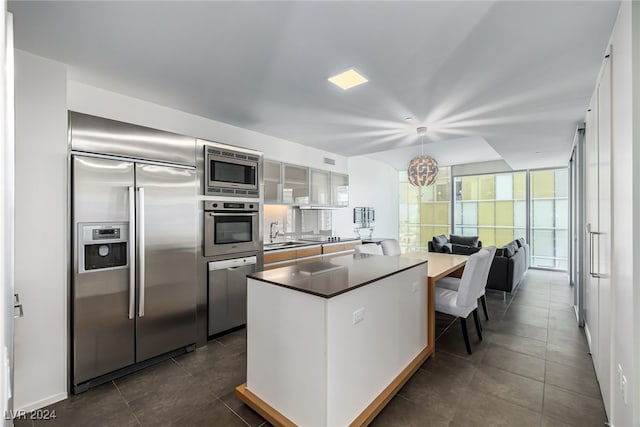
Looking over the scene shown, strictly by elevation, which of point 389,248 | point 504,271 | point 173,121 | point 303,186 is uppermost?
point 173,121

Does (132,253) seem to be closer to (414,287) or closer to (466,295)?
(414,287)

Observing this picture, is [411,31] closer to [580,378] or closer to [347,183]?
[580,378]

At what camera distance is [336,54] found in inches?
87.3

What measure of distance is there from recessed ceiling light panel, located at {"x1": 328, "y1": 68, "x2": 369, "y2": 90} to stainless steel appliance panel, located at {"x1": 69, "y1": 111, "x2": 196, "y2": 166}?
1.61 m

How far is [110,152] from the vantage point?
2.46 meters

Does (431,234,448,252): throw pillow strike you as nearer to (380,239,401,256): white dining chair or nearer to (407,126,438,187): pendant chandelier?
(380,239,401,256): white dining chair

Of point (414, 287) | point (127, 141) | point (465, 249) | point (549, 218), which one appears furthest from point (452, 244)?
point (127, 141)

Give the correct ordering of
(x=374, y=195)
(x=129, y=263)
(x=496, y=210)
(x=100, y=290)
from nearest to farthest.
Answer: (x=100, y=290) → (x=129, y=263) → (x=374, y=195) → (x=496, y=210)

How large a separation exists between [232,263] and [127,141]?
5.36 ft

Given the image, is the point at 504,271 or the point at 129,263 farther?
the point at 504,271

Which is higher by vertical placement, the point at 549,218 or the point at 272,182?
the point at 272,182

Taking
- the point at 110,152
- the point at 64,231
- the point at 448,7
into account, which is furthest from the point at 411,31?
the point at 64,231

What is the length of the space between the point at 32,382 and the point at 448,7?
3.78 m

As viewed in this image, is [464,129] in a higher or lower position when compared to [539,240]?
higher
